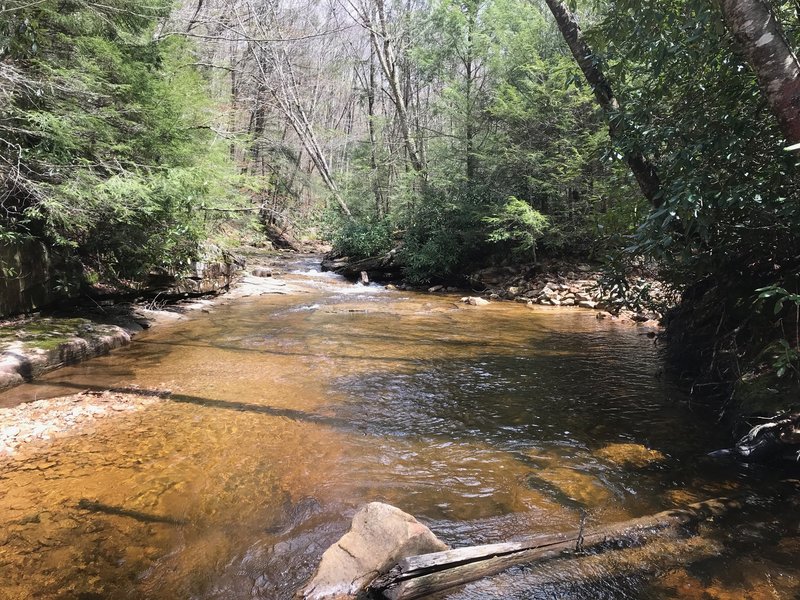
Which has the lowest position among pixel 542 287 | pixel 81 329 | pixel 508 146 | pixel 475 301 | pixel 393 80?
pixel 81 329

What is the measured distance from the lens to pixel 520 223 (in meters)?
15.4

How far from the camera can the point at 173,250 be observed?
9641mm

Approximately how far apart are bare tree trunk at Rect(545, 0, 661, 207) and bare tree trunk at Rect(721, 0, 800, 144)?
6.63 feet

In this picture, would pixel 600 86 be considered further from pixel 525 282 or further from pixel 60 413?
pixel 525 282

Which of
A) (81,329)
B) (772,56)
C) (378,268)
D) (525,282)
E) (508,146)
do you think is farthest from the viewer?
(378,268)

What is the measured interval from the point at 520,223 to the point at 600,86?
A: 9.51 metres

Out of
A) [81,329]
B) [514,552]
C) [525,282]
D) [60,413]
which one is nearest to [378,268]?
[525,282]

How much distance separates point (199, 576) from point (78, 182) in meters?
6.49

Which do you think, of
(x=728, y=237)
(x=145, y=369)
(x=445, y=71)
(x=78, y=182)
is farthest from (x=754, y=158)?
(x=445, y=71)

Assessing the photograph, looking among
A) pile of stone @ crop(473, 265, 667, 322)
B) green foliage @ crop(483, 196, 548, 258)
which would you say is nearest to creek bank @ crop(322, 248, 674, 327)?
pile of stone @ crop(473, 265, 667, 322)

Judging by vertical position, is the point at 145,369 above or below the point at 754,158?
below

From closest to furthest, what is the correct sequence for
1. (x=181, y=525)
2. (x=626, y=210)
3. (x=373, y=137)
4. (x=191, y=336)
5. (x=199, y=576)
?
(x=199, y=576) → (x=181, y=525) → (x=626, y=210) → (x=191, y=336) → (x=373, y=137)

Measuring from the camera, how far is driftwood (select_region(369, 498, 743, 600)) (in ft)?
8.26

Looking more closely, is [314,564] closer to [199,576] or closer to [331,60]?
[199,576]
